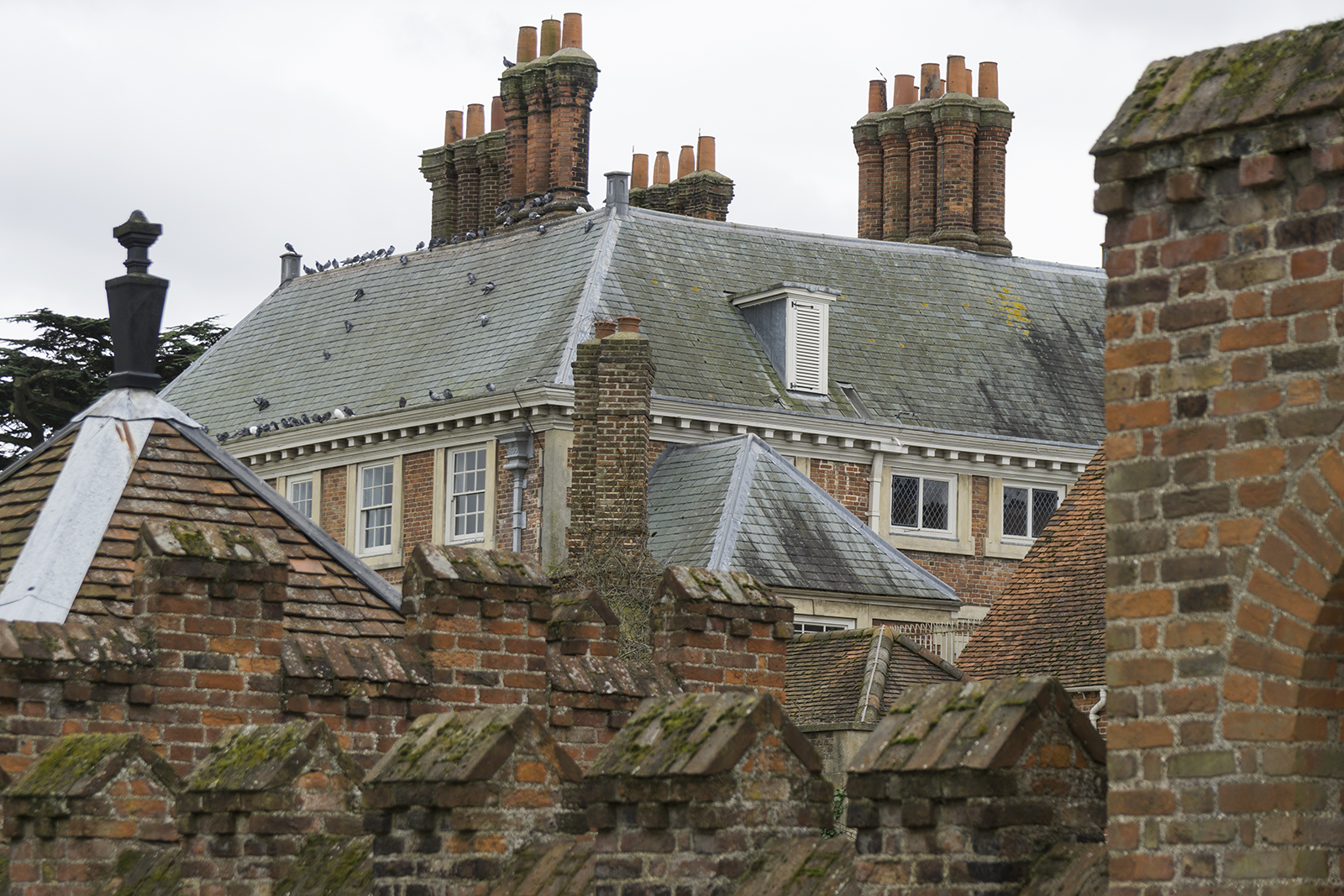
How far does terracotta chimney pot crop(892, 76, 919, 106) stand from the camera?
48.0 metres

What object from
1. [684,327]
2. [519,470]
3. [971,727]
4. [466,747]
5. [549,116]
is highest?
[549,116]

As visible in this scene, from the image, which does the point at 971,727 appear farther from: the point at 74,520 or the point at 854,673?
the point at 854,673

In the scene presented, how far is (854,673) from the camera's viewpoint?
2992cm

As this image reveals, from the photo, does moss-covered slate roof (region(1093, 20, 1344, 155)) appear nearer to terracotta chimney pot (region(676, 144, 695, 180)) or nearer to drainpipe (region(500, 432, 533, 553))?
drainpipe (region(500, 432, 533, 553))

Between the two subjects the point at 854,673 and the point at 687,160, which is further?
the point at 687,160

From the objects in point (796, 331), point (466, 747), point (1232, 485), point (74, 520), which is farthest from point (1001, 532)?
point (1232, 485)

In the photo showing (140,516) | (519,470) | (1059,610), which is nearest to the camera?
(140,516)

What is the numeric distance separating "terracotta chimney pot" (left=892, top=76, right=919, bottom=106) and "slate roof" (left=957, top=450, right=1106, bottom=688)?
2258 cm

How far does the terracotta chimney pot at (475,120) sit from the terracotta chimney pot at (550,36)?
7.34m

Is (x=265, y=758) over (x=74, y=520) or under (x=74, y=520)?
under

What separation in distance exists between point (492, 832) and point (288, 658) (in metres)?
2.93

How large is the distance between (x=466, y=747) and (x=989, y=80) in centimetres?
4127

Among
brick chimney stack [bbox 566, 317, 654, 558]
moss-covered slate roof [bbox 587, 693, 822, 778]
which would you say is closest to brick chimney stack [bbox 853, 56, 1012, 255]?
brick chimney stack [bbox 566, 317, 654, 558]

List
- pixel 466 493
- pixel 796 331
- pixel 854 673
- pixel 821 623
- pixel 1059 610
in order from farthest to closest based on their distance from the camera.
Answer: pixel 796 331 → pixel 466 493 → pixel 821 623 → pixel 854 673 → pixel 1059 610
